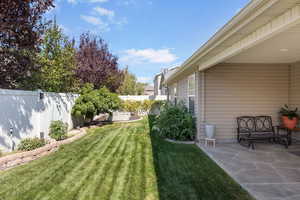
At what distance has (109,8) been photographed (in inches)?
429

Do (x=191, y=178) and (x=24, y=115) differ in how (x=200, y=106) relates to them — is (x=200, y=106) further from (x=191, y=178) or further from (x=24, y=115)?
(x=24, y=115)

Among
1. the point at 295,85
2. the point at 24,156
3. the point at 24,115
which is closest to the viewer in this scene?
the point at 24,156

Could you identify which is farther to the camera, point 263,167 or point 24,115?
point 24,115

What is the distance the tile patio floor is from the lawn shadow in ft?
0.87

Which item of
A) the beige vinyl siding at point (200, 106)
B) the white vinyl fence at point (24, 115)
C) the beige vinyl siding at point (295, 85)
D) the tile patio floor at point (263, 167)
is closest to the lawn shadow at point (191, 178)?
the tile patio floor at point (263, 167)

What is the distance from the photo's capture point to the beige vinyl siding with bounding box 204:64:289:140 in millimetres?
6117

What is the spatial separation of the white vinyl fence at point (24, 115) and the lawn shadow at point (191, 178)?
374cm

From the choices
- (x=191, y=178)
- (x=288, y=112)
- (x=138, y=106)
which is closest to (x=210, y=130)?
(x=191, y=178)

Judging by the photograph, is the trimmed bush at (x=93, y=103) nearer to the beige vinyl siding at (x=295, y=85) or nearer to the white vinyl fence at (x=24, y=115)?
the white vinyl fence at (x=24, y=115)

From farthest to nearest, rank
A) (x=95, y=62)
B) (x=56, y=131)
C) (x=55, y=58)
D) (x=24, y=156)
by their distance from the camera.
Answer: (x=95, y=62)
(x=55, y=58)
(x=56, y=131)
(x=24, y=156)

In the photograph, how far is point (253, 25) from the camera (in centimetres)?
268

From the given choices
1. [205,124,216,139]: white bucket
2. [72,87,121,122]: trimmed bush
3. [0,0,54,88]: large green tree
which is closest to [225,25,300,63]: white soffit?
[205,124,216,139]: white bucket

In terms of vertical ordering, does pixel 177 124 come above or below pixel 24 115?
below

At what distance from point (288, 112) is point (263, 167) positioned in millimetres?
3042
